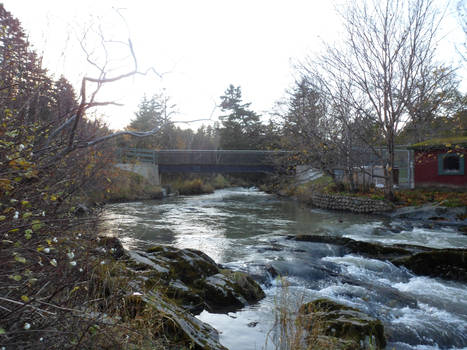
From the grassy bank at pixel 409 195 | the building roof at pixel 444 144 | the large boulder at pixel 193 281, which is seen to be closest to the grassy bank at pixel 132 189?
the grassy bank at pixel 409 195

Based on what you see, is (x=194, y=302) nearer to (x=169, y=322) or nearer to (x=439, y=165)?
(x=169, y=322)

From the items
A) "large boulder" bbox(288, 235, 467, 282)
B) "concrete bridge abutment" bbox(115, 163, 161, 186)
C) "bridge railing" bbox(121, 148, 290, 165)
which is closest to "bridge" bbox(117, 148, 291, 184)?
"bridge railing" bbox(121, 148, 290, 165)

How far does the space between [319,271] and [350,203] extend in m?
11.6

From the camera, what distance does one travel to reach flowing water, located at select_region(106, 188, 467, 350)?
5328mm

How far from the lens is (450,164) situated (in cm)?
1803

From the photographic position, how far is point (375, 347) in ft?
15.0

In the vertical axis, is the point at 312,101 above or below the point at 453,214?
above

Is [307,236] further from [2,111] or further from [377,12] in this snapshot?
[377,12]

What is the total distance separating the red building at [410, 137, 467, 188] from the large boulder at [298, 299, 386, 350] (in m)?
15.1

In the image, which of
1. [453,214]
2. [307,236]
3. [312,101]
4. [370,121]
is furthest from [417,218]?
[312,101]

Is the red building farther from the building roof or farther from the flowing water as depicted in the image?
the flowing water

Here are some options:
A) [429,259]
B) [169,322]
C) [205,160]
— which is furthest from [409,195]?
[205,160]

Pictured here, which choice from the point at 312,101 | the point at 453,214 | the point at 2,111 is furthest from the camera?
the point at 312,101

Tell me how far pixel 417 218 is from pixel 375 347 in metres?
12.5
